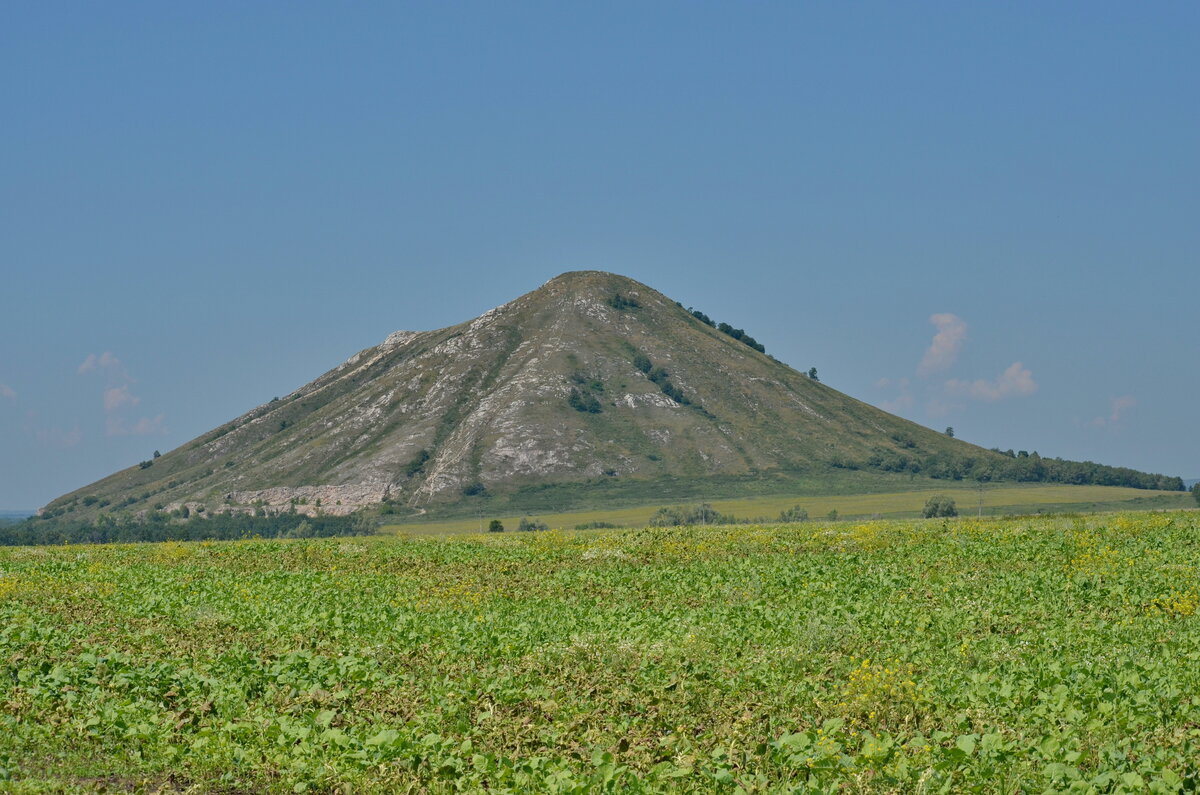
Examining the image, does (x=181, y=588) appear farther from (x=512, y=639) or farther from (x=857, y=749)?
(x=857, y=749)

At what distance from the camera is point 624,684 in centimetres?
1714

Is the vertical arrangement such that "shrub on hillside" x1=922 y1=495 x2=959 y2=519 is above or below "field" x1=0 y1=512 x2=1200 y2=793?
below

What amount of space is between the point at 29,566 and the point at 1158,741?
128ft

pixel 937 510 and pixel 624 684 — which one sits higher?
pixel 624 684

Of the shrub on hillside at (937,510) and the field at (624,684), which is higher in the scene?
→ the field at (624,684)

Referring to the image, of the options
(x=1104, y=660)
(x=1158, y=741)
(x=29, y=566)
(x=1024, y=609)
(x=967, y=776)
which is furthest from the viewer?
(x=29, y=566)

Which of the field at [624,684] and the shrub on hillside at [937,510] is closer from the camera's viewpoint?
the field at [624,684]

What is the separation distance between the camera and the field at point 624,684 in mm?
13180

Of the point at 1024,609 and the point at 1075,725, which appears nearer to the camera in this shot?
the point at 1075,725

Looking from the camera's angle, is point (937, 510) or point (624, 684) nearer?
point (624, 684)

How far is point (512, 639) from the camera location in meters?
21.1

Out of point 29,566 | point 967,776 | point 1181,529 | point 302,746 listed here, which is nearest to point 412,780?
point 302,746

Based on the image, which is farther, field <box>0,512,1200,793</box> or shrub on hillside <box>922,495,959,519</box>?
shrub on hillside <box>922,495,959,519</box>

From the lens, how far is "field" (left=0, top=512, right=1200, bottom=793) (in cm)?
1318
